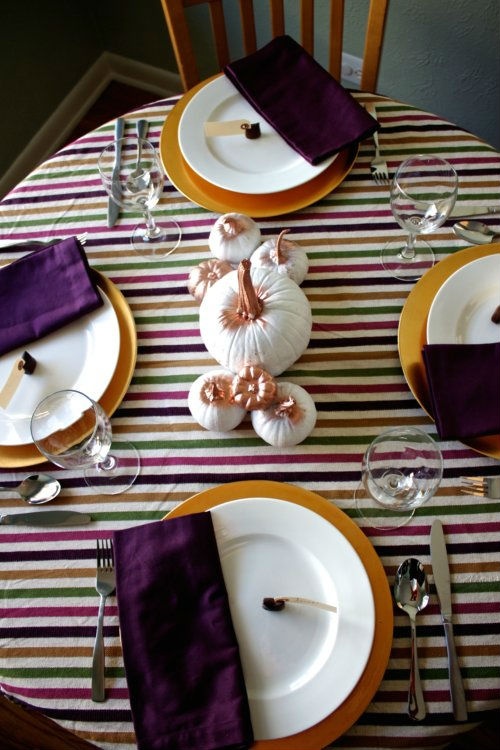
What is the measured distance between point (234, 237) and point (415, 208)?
30 centimetres

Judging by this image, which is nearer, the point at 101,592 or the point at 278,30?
the point at 101,592

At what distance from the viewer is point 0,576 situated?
851 millimetres

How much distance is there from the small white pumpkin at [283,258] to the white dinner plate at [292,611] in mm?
357

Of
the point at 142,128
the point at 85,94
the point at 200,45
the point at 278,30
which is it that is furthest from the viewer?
the point at 85,94

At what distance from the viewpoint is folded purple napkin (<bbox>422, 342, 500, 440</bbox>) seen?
0.85m

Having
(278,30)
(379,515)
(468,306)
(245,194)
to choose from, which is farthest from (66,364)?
(278,30)

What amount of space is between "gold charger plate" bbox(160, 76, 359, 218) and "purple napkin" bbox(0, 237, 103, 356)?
0.23 meters

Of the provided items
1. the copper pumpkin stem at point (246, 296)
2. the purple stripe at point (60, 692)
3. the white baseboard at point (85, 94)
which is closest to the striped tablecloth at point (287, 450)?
the purple stripe at point (60, 692)

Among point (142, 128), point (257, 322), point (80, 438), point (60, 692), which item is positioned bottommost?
point (60, 692)

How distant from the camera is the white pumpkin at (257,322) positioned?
2.83ft

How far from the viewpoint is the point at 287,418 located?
0.86 m

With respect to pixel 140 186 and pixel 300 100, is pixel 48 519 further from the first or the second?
pixel 300 100

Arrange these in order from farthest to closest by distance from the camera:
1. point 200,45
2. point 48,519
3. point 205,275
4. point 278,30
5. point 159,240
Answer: point 200,45 < point 278,30 < point 159,240 < point 205,275 < point 48,519

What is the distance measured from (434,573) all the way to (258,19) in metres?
1.79
